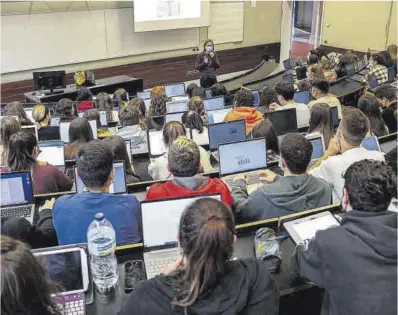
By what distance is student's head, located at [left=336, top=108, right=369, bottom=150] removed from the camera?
123 inches

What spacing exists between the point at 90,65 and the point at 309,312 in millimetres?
8901

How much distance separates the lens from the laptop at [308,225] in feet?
7.27

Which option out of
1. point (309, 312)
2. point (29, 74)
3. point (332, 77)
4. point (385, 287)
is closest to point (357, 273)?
point (385, 287)

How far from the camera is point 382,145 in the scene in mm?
4113

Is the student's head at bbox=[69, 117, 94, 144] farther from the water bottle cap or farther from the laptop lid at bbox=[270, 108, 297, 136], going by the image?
the water bottle cap

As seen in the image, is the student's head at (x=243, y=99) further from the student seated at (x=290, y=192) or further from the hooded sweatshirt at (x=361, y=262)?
the hooded sweatshirt at (x=361, y=262)

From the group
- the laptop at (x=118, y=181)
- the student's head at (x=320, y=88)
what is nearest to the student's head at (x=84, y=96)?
the student's head at (x=320, y=88)

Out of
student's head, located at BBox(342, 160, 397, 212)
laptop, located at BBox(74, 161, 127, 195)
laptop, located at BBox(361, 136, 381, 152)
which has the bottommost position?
laptop, located at BBox(74, 161, 127, 195)

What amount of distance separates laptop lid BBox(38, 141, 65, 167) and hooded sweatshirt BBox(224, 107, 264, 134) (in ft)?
6.33

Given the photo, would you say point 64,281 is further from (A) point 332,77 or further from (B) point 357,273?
(A) point 332,77

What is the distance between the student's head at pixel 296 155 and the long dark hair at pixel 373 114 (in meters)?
2.04

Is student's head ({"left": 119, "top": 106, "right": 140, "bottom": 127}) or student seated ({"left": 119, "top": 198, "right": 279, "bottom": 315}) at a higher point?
student seated ({"left": 119, "top": 198, "right": 279, "bottom": 315})

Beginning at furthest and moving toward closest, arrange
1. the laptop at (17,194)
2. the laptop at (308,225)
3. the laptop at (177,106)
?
the laptop at (177,106), the laptop at (17,194), the laptop at (308,225)

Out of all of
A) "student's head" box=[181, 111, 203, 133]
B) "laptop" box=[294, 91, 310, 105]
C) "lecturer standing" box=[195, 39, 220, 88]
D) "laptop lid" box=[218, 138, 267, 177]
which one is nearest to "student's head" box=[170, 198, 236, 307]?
"laptop lid" box=[218, 138, 267, 177]
